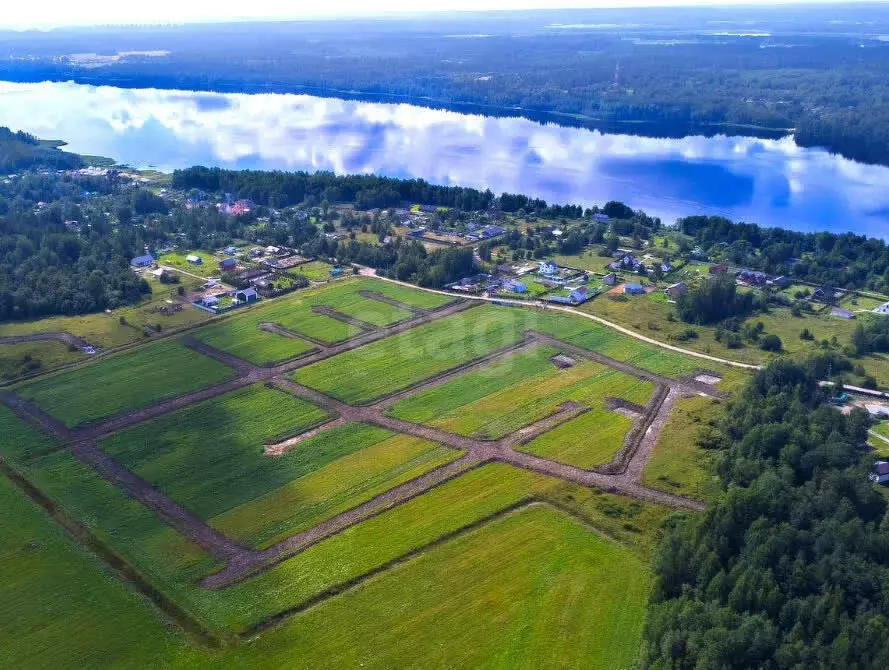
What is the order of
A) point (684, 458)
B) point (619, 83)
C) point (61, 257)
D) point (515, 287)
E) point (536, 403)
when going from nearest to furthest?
1. point (684, 458)
2. point (536, 403)
3. point (515, 287)
4. point (61, 257)
5. point (619, 83)

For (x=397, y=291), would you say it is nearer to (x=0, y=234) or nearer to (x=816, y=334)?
(x=816, y=334)

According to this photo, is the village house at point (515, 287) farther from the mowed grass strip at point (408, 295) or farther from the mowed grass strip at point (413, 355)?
the mowed grass strip at point (408, 295)

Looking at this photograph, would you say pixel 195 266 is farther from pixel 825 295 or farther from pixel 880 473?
pixel 880 473

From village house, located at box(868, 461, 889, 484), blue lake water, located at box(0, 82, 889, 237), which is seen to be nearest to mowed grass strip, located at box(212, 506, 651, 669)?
village house, located at box(868, 461, 889, 484)

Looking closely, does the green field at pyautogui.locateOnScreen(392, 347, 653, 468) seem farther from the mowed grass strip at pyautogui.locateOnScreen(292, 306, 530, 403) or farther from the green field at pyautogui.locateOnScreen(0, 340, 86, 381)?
the green field at pyautogui.locateOnScreen(0, 340, 86, 381)

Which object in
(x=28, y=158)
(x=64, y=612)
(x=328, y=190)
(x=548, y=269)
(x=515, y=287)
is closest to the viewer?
(x=64, y=612)

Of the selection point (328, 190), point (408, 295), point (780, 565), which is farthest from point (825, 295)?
point (328, 190)
